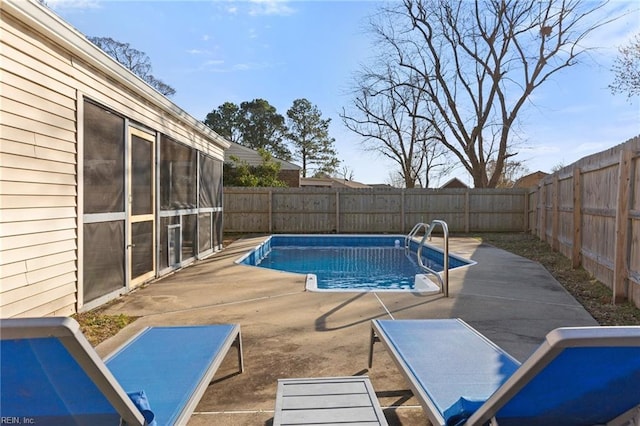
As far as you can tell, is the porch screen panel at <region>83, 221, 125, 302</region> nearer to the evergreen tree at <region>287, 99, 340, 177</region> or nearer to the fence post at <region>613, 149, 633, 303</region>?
the fence post at <region>613, 149, 633, 303</region>

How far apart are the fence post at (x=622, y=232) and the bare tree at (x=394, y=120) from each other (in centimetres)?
1660

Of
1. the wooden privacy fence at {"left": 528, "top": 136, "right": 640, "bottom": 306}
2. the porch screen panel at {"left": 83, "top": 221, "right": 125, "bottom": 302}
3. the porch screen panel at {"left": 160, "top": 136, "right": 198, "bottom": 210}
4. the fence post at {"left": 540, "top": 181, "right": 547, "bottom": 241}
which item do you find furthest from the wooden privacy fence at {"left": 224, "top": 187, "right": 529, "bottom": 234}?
the porch screen panel at {"left": 83, "top": 221, "right": 125, "bottom": 302}

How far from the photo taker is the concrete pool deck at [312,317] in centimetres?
260

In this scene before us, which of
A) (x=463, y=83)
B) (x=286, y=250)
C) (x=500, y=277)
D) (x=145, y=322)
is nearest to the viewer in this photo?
(x=145, y=322)

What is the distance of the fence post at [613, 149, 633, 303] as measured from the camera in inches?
Answer: 187

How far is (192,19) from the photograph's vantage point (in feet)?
24.5

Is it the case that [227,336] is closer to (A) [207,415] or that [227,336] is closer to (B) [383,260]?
(A) [207,415]

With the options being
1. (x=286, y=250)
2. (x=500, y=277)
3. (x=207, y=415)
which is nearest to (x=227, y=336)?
(x=207, y=415)

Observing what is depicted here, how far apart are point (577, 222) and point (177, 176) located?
6.92 meters

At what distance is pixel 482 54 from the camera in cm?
1914

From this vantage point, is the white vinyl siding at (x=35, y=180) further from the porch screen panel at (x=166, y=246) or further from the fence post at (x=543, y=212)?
the fence post at (x=543, y=212)

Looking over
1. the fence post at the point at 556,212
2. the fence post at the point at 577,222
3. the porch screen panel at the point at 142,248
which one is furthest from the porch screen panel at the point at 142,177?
the fence post at the point at 556,212

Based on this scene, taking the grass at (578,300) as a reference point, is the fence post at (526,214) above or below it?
above

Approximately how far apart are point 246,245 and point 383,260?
3.50 m
